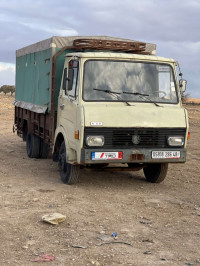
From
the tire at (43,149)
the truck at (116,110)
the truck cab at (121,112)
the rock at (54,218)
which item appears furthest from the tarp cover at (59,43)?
the rock at (54,218)

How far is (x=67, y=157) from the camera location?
822 cm

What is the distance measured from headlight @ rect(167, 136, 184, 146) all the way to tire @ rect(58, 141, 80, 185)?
175 cm

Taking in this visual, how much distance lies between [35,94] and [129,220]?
5411 mm

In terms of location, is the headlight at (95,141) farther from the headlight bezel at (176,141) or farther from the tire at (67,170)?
the headlight bezel at (176,141)

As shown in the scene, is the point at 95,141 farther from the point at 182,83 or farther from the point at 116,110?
the point at 182,83

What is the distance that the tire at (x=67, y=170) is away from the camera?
8.45m

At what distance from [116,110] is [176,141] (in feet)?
4.12

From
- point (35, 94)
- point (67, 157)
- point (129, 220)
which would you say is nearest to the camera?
point (129, 220)

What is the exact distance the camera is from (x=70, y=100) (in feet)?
27.0

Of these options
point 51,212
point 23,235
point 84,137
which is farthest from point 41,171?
point 23,235

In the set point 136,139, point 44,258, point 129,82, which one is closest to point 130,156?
point 136,139

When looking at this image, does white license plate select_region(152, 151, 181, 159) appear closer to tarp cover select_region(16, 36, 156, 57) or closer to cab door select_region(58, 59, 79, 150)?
cab door select_region(58, 59, 79, 150)

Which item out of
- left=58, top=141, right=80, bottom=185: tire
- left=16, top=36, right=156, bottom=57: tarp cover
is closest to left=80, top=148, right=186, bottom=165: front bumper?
left=58, top=141, right=80, bottom=185: tire

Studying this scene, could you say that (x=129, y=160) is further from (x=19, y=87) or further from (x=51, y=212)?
(x=19, y=87)
